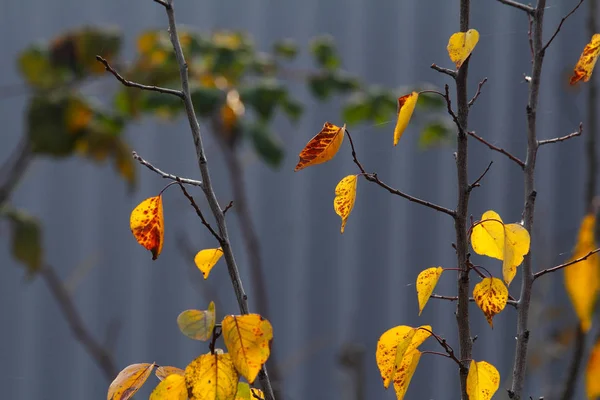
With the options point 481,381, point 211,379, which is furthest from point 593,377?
point 211,379

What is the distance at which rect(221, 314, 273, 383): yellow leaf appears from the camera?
35cm

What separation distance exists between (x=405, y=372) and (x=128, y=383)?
0.44 feet

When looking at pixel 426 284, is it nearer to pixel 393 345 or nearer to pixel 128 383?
pixel 393 345

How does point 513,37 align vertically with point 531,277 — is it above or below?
above

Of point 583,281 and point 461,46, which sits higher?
point 461,46

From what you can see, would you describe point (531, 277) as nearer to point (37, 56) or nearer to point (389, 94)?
point (389, 94)

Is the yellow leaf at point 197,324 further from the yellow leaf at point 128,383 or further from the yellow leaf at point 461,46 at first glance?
the yellow leaf at point 461,46

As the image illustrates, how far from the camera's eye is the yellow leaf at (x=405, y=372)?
1.24 ft

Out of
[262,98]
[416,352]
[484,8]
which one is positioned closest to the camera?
[416,352]

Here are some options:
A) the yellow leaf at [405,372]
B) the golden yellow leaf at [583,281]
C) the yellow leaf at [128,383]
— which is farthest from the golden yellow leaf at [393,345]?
the golden yellow leaf at [583,281]

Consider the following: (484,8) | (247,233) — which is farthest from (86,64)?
(484,8)

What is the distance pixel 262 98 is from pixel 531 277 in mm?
715

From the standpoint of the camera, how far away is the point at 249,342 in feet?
1.15

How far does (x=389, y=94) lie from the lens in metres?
1.17
